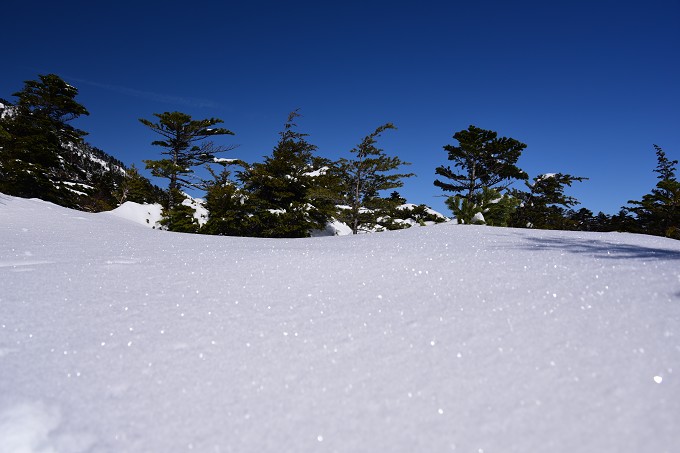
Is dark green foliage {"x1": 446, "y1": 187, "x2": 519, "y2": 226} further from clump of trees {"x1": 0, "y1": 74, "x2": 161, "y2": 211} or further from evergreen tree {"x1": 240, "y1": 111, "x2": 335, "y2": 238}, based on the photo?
clump of trees {"x1": 0, "y1": 74, "x2": 161, "y2": 211}

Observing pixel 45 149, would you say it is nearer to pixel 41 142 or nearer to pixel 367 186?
pixel 41 142

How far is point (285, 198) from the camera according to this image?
14.4 meters

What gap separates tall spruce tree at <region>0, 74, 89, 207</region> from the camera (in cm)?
1733

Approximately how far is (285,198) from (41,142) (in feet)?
49.2

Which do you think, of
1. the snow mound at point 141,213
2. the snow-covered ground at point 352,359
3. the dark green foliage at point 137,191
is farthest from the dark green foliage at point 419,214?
the snow-covered ground at point 352,359

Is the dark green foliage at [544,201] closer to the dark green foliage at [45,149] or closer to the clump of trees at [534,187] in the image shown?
the clump of trees at [534,187]

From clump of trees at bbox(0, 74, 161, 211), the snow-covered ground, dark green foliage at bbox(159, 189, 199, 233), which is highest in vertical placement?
clump of trees at bbox(0, 74, 161, 211)

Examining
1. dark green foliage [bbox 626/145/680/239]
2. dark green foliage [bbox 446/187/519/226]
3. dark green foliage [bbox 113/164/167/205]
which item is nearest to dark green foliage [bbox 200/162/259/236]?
dark green foliage [bbox 113/164/167/205]

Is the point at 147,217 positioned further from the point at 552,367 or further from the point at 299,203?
the point at 552,367

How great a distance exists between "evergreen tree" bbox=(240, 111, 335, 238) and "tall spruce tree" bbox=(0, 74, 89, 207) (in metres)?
12.2

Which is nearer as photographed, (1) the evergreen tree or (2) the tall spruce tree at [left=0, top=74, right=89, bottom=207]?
(1) the evergreen tree

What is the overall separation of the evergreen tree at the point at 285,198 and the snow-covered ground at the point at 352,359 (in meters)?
10.9

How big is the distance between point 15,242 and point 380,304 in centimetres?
424

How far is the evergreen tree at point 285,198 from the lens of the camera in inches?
519
